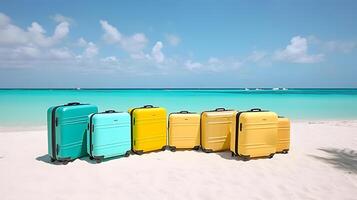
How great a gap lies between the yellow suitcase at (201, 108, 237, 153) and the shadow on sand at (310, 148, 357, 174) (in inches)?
Answer: 76.5

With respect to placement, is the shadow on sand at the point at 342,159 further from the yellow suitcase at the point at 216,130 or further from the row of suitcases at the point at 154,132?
the yellow suitcase at the point at 216,130

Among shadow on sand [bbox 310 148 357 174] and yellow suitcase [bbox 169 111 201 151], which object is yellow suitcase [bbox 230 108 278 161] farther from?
shadow on sand [bbox 310 148 357 174]

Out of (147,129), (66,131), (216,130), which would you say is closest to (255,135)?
(216,130)

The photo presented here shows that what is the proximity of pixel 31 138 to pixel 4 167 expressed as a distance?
3063 mm

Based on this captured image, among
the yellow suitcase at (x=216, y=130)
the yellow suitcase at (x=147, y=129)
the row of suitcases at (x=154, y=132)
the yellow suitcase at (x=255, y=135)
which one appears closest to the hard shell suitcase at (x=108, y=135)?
the row of suitcases at (x=154, y=132)

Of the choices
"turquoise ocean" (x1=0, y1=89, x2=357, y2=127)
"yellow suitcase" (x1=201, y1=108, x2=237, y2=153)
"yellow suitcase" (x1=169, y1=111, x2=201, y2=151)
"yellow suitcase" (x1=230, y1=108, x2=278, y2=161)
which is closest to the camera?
"yellow suitcase" (x1=230, y1=108, x2=278, y2=161)

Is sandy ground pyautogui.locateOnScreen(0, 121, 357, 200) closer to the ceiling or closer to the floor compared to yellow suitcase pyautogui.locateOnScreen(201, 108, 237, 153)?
closer to the floor

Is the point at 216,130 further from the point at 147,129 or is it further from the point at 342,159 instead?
the point at 342,159

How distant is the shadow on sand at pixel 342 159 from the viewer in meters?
5.14

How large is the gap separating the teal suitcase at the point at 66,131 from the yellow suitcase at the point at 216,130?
258 cm

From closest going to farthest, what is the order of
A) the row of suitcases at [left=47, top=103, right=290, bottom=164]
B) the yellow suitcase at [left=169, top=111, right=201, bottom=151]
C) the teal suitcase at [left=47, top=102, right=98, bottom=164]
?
the teal suitcase at [left=47, top=102, right=98, bottom=164], the row of suitcases at [left=47, top=103, right=290, bottom=164], the yellow suitcase at [left=169, top=111, right=201, bottom=151]

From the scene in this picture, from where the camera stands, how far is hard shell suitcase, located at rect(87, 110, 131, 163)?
5.20 meters

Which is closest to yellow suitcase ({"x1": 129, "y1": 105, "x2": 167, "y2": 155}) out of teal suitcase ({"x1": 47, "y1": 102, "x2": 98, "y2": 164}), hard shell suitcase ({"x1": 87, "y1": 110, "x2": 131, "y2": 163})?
hard shell suitcase ({"x1": 87, "y1": 110, "x2": 131, "y2": 163})

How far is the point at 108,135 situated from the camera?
17.6ft
